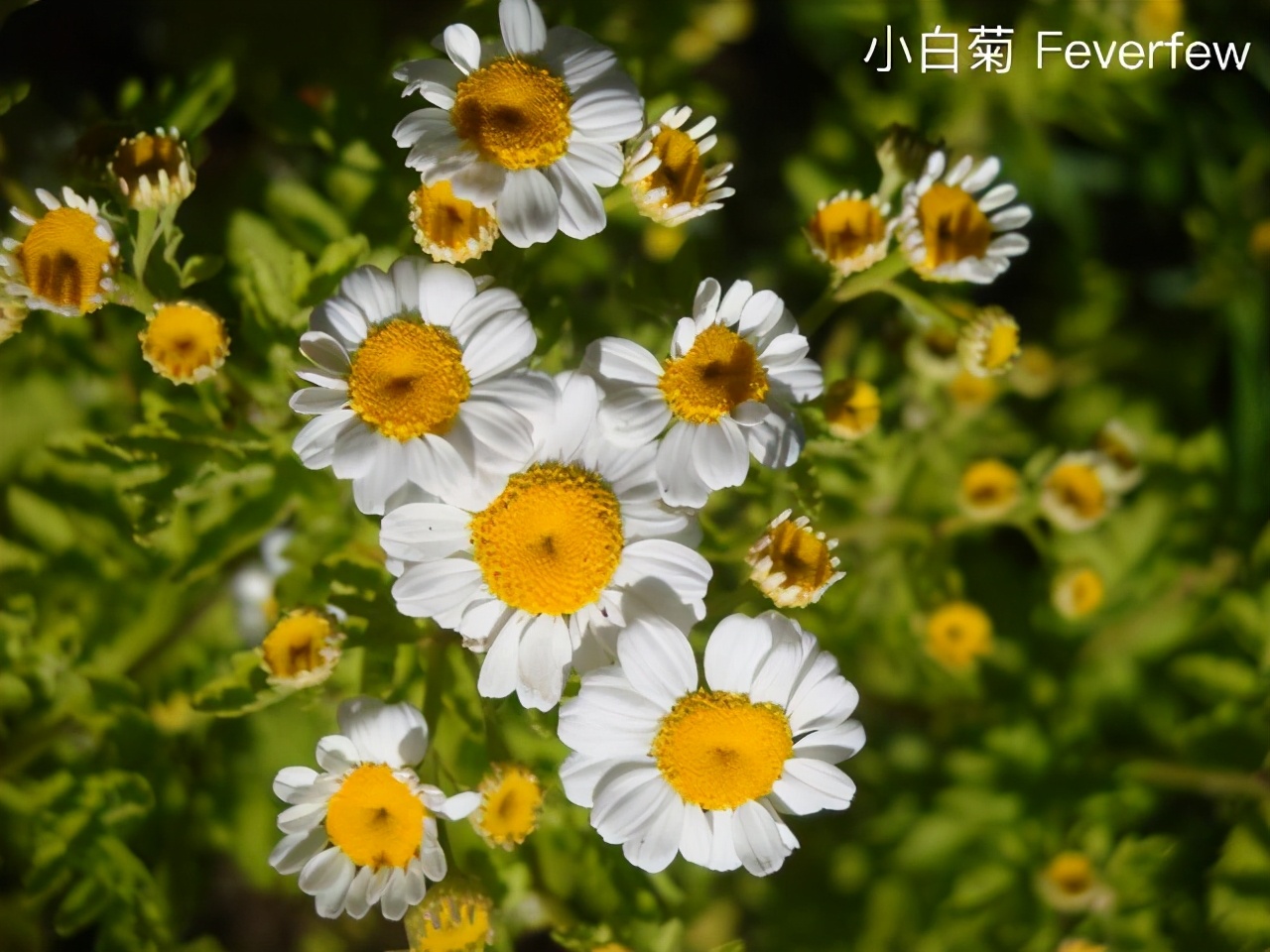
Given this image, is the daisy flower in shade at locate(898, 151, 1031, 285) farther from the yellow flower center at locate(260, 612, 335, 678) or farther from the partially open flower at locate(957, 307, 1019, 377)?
the yellow flower center at locate(260, 612, 335, 678)

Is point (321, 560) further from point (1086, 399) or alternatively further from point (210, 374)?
point (1086, 399)

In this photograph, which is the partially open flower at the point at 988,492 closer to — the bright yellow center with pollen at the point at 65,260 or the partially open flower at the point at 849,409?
the partially open flower at the point at 849,409

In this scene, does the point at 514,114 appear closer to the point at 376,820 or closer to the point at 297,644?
the point at 297,644

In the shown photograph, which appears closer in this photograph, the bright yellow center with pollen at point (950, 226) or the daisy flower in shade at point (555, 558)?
the daisy flower in shade at point (555, 558)

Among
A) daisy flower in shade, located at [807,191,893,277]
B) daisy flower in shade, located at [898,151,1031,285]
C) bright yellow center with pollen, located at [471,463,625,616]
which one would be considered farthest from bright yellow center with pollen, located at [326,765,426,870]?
daisy flower in shade, located at [898,151,1031,285]

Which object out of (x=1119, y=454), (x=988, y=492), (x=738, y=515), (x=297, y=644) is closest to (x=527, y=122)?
(x=297, y=644)

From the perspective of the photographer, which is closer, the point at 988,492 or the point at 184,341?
the point at 184,341

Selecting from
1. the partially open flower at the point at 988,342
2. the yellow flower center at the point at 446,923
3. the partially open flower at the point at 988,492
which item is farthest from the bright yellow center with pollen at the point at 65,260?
the partially open flower at the point at 988,492

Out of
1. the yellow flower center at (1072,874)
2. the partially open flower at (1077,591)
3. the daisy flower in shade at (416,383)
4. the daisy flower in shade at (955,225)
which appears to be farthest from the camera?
the partially open flower at (1077,591)
